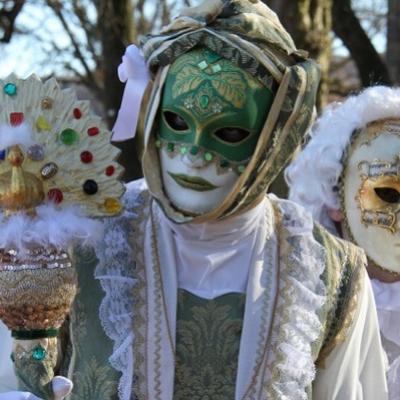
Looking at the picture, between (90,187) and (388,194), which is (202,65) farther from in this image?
(388,194)

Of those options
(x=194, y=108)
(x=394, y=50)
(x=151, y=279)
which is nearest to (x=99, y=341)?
(x=151, y=279)

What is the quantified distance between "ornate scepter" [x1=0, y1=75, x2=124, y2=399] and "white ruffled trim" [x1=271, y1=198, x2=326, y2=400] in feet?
1.76

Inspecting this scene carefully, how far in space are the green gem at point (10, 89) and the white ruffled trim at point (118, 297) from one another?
0.41 meters

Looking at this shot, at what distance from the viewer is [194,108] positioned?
242cm

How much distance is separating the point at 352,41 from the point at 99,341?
20.0ft

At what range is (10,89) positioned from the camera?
2232 millimetres

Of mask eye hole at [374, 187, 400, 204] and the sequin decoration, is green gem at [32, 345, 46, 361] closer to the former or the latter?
the sequin decoration

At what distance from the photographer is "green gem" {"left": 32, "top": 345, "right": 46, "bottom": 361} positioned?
7.18ft

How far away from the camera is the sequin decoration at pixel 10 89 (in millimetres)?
2232

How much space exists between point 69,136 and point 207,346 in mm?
606

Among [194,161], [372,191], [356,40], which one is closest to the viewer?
[194,161]

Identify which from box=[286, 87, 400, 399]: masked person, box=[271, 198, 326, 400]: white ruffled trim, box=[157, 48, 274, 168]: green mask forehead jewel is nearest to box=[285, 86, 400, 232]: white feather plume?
box=[286, 87, 400, 399]: masked person

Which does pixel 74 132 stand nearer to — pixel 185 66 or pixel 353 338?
pixel 185 66

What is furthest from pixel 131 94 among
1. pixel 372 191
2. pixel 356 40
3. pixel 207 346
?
pixel 356 40
